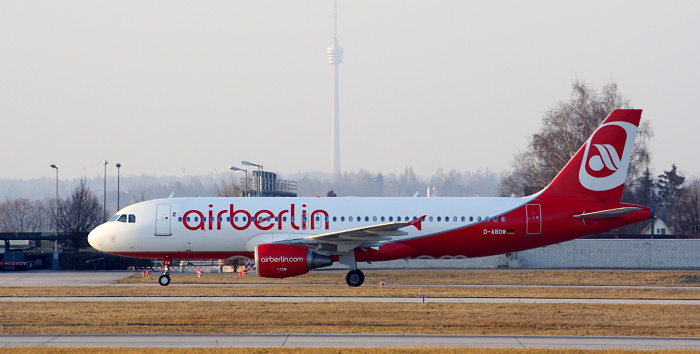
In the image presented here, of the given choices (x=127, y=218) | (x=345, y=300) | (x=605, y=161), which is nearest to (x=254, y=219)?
(x=127, y=218)

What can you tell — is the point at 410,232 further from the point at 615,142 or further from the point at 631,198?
the point at 631,198

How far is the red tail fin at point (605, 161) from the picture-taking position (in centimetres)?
3438

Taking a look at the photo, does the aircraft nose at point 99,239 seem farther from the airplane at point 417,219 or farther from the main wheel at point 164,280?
the main wheel at point 164,280

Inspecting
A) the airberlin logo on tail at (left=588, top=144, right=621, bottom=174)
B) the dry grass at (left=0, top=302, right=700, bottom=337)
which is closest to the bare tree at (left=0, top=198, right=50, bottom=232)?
the airberlin logo on tail at (left=588, top=144, right=621, bottom=174)

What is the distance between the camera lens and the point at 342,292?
31562mm

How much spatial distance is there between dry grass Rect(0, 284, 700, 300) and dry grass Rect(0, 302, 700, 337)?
3.86 metres

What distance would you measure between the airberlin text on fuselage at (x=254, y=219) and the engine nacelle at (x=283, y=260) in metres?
1.71

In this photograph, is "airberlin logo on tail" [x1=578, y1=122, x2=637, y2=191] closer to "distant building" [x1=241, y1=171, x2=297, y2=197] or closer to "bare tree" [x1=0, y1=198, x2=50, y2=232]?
"distant building" [x1=241, y1=171, x2=297, y2=197]

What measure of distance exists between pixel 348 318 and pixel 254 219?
1178cm

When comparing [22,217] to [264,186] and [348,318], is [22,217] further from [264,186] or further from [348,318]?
[348,318]

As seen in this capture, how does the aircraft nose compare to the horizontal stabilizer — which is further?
the aircraft nose

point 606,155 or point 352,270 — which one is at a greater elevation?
point 606,155

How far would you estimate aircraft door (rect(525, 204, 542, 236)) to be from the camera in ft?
112

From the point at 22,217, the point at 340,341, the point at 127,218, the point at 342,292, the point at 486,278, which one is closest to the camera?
the point at 340,341
